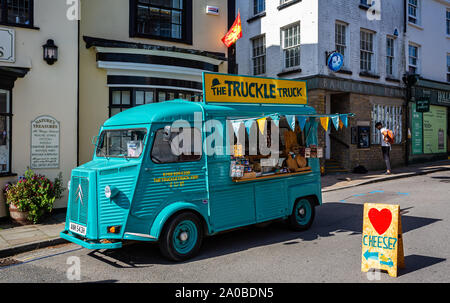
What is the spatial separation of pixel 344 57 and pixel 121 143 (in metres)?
13.0

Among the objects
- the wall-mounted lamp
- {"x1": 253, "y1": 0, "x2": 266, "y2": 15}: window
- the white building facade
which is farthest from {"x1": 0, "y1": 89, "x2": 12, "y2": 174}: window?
{"x1": 253, "y1": 0, "x2": 266, "y2": 15}: window

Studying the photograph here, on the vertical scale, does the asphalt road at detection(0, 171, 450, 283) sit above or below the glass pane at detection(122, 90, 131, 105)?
below

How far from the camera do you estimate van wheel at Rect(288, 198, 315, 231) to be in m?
7.47

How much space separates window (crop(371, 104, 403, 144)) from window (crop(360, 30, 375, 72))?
180 cm

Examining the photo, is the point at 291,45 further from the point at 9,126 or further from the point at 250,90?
the point at 9,126

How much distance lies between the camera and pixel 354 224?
7848mm

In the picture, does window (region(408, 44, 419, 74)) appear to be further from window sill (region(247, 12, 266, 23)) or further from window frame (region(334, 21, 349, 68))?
window sill (region(247, 12, 266, 23))

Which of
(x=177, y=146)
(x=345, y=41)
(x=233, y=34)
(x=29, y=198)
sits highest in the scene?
(x=345, y=41)

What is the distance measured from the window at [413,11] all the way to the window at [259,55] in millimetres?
7689

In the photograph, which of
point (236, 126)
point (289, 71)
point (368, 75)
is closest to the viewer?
point (236, 126)

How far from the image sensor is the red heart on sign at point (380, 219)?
Answer: 5.16 meters

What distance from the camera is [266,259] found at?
230 inches

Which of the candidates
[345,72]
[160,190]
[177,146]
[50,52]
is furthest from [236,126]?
[345,72]
